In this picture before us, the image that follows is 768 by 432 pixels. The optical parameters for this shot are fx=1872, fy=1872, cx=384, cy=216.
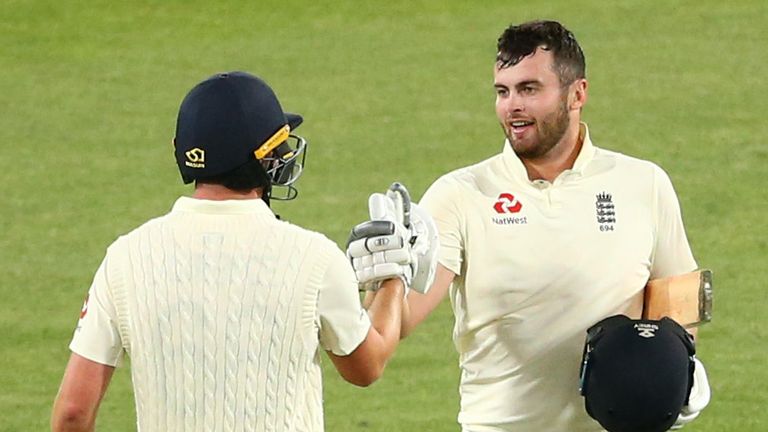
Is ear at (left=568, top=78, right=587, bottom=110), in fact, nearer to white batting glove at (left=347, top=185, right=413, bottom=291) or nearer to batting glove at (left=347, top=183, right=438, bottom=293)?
batting glove at (left=347, top=183, right=438, bottom=293)

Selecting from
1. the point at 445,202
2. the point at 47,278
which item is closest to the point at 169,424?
the point at 445,202

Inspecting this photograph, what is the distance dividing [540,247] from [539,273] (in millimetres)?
81

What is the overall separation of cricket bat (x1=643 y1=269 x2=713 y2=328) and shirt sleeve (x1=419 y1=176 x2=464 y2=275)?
2.00 feet

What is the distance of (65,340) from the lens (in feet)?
33.1

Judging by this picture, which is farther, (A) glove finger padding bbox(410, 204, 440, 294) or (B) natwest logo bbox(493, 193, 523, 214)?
(B) natwest logo bbox(493, 193, 523, 214)

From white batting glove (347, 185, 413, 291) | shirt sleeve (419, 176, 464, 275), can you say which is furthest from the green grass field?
white batting glove (347, 185, 413, 291)

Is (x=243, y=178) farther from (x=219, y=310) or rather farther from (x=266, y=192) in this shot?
(x=219, y=310)

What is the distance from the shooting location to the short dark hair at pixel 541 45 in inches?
222

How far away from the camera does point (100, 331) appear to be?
14.0 feet

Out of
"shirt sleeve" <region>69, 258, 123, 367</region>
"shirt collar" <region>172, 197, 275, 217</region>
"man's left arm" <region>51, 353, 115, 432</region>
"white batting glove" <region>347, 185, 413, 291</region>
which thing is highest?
"shirt collar" <region>172, 197, 275, 217</region>

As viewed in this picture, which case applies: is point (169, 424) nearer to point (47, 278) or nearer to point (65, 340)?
point (65, 340)

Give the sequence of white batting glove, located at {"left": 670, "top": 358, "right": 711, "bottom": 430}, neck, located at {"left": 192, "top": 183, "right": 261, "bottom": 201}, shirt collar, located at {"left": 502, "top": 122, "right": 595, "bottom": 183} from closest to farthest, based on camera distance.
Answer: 1. neck, located at {"left": 192, "top": 183, "right": 261, "bottom": 201}
2. white batting glove, located at {"left": 670, "top": 358, "right": 711, "bottom": 430}
3. shirt collar, located at {"left": 502, "top": 122, "right": 595, "bottom": 183}

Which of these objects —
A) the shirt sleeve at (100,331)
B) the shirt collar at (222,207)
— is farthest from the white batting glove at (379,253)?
the shirt sleeve at (100,331)

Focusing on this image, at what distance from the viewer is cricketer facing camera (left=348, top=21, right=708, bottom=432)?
18.0ft
